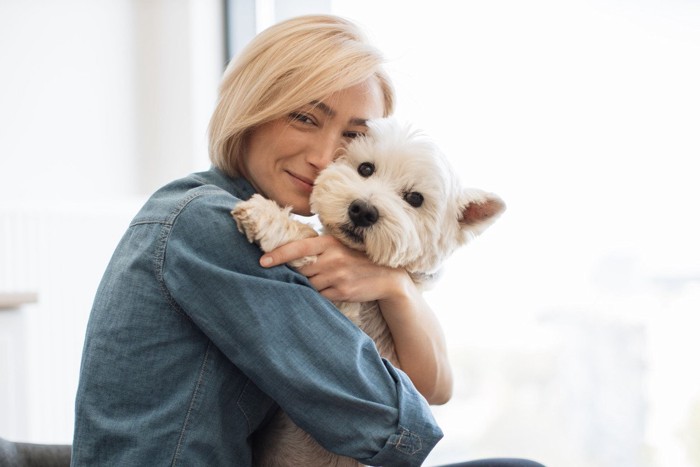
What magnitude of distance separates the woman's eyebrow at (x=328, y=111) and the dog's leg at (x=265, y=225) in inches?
10.0

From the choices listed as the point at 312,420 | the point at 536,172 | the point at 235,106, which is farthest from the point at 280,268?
the point at 536,172

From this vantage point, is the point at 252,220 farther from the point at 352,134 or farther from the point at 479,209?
the point at 479,209

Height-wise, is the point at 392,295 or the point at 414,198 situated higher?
the point at 414,198

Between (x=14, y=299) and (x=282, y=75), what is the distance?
1.15 metres

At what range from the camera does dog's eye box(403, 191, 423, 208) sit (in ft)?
4.94

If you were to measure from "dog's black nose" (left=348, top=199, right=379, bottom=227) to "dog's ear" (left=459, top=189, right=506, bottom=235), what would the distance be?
0.96 ft

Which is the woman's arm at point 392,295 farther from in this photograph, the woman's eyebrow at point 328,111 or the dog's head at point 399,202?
the woman's eyebrow at point 328,111

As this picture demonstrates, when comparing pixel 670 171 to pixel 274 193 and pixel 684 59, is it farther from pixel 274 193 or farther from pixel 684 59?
pixel 274 193

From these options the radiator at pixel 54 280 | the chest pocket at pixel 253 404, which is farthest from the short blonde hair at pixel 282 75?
the radiator at pixel 54 280

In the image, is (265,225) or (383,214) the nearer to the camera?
(265,225)

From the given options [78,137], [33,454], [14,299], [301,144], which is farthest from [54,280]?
[301,144]

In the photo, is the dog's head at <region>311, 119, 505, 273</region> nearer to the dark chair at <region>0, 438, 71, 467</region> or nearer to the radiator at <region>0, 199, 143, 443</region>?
the dark chair at <region>0, 438, 71, 467</region>

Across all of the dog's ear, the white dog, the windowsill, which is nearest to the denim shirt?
the white dog

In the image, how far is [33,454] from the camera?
54.4 inches
